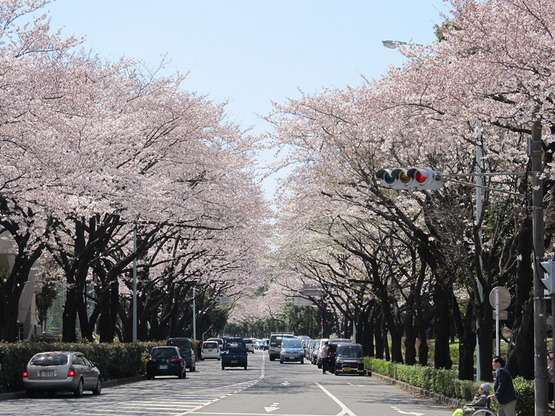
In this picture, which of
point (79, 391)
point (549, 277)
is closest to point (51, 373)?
point (79, 391)

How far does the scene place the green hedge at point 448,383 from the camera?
762 inches

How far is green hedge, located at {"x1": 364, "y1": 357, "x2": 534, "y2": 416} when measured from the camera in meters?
19.3

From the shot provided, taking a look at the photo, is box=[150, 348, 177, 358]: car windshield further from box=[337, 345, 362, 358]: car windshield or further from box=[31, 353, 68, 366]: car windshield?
box=[31, 353, 68, 366]: car windshield

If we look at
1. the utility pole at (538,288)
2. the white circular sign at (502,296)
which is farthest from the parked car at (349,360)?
the utility pole at (538,288)

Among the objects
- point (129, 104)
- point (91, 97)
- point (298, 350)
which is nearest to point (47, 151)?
point (91, 97)

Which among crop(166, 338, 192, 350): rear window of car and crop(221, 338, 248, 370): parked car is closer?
crop(166, 338, 192, 350): rear window of car

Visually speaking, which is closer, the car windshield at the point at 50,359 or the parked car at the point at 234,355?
the car windshield at the point at 50,359

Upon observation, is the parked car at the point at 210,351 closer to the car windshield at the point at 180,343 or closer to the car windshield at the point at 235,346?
the car windshield at the point at 235,346

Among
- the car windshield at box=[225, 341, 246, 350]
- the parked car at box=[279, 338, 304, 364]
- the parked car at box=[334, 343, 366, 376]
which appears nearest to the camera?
the parked car at box=[334, 343, 366, 376]

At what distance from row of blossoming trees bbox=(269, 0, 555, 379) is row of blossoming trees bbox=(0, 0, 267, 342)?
15.0ft

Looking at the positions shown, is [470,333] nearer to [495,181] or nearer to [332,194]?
[495,181]

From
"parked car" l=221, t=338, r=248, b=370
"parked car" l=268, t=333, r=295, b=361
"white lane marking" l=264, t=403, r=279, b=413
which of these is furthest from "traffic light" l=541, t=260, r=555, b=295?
"parked car" l=268, t=333, r=295, b=361

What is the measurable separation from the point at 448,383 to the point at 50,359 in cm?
1178

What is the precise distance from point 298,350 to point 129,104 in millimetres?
37409
